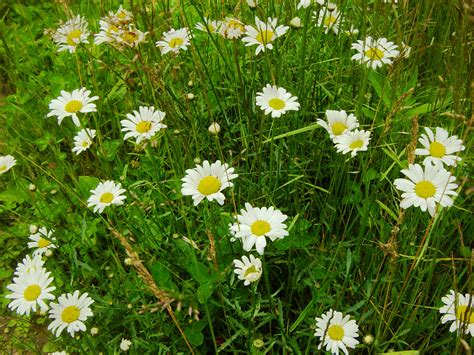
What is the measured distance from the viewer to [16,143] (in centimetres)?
259

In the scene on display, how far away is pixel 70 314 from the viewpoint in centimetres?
158

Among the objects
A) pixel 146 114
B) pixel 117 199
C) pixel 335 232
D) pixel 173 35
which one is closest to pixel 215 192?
pixel 117 199

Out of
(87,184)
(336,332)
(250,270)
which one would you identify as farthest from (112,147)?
(336,332)

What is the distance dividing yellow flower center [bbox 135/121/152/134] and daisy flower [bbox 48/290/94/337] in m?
0.61

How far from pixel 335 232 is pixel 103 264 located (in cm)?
93

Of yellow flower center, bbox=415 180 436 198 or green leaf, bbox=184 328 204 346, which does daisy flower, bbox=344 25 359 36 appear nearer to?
yellow flower center, bbox=415 180 436 198

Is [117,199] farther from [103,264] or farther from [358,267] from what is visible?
[358,267]

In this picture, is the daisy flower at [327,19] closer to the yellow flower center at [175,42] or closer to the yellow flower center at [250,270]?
the yellow flower center at [175,42]

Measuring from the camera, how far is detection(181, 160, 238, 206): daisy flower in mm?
1521

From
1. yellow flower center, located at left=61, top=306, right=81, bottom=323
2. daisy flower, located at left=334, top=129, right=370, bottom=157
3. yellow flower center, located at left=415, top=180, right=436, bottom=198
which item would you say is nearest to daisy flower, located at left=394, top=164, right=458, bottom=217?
yellow flower center, located at left=415, top=180, right=436, bottom=198

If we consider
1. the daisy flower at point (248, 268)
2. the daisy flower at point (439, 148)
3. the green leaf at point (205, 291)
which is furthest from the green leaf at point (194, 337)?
the daisy flower at point (439, 148)

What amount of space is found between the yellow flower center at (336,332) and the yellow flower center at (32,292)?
0.96m

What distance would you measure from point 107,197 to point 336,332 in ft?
3.00

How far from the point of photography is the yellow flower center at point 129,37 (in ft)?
5.62
